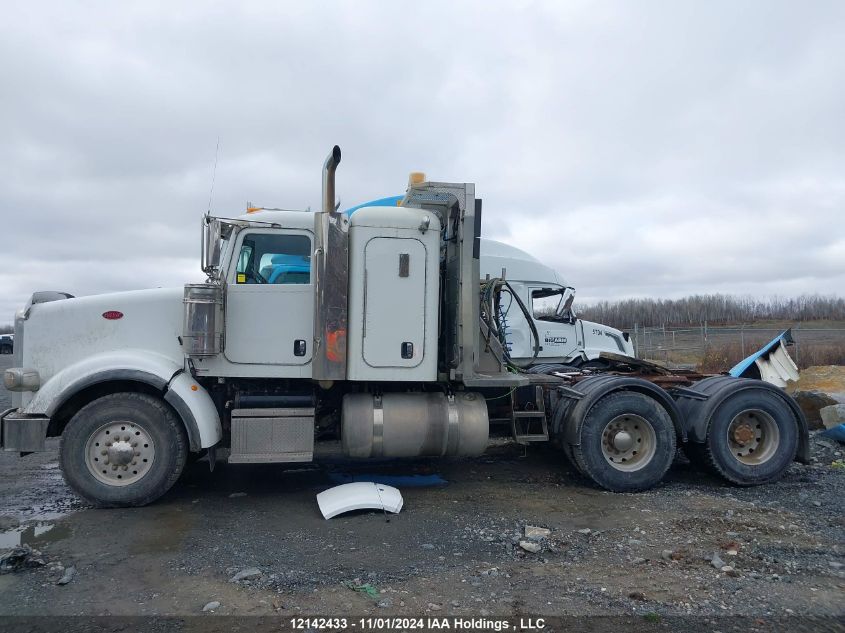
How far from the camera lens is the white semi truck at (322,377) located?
18.6 ft

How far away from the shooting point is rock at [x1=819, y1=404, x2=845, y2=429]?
28.2 feet

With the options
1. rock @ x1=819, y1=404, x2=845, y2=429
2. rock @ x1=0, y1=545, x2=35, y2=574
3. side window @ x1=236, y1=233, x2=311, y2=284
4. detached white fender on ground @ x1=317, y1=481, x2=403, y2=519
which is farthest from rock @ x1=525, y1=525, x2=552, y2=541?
rock @ x1=819, y1=404, x2=845, y2=429

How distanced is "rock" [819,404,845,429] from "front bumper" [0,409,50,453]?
9.89 metres

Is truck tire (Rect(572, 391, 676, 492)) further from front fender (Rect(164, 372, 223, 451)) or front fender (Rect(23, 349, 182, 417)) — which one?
front fender (Rect(23, 349, 182, 417))

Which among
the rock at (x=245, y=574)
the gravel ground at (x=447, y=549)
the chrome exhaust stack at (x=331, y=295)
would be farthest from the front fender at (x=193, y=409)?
the rock at (x=245, y=574)

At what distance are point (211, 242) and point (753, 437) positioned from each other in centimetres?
611

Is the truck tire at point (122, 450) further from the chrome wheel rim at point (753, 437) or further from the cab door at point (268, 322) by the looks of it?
the chrome wheel rim at point (753, 437)

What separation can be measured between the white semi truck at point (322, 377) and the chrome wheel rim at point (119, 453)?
0.04ft

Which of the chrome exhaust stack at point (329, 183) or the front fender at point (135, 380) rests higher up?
the chrome exhaust stack at point (329, 183)

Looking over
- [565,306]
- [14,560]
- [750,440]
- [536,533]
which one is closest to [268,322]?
[14,560]

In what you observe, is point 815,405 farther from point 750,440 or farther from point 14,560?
point 14,560

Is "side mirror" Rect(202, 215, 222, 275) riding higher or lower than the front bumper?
higher

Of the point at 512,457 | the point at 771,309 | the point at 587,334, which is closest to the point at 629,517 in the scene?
the point at 512,457

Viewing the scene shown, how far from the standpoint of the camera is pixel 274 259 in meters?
6.23
